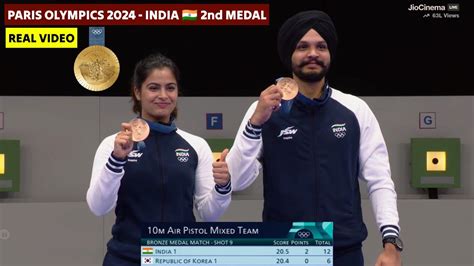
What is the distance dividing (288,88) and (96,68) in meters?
3.79

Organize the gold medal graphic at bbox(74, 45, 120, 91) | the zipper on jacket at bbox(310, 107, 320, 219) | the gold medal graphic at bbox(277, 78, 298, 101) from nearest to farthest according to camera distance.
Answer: the gold medal graphic at bbox(277, 78, 298, 101)
the zipper on jacket at bbox(310, 107, 320, 219)
the gold medal graphic at bbox(74, 45, 120, 91)

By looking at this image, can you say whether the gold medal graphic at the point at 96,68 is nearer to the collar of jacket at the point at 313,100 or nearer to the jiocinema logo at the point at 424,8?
the jiocinema logo at the point at 424,8

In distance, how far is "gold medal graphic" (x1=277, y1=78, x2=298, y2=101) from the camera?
334cm

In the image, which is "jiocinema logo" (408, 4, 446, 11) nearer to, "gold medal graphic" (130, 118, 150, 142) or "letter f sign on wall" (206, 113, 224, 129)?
"letter f sign on wall" (206, 113, 224, 129)

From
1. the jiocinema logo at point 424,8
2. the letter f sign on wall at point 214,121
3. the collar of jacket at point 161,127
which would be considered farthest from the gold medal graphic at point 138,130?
the jiocinema logo at point 424,8

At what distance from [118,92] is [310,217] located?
3.45 metres

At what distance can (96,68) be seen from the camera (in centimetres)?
690

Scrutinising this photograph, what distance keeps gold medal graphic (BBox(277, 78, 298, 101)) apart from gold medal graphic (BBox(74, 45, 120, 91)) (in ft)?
12.0

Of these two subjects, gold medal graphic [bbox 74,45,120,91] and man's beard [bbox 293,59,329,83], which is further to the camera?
gold medal graphic [bbox 74,45,120,91]

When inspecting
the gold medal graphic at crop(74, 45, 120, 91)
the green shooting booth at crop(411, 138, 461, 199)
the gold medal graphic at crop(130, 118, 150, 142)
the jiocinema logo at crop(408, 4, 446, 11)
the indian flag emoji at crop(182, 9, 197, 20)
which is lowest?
the green shooting booth at crop(411, 138, 461, 199)

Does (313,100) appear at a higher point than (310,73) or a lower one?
lower

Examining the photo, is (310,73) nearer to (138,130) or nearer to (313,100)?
(313,100)

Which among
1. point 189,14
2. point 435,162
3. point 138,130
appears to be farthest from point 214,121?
point 138,130

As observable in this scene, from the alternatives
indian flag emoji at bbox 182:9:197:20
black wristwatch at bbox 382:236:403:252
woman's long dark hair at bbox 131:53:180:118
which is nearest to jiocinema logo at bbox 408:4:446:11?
indian flag emoji at bbox 182:9:197:20
